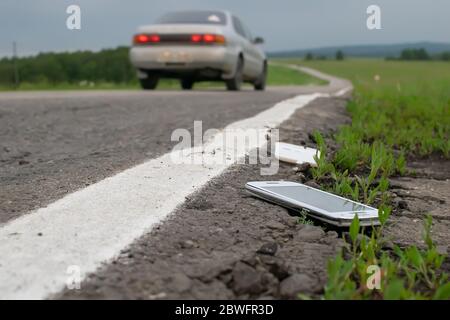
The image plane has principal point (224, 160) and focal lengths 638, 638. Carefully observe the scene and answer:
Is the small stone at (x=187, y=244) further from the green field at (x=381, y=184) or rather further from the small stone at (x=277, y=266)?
the green field at (x=381, y=184)

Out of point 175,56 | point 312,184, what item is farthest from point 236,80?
point 312,184

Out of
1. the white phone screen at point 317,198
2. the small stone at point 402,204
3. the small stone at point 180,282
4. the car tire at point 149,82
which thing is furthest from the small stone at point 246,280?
the car tire at point 149,82

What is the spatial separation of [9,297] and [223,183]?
58.0 inches

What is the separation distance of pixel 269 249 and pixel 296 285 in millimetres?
281

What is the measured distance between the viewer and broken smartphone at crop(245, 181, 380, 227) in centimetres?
240

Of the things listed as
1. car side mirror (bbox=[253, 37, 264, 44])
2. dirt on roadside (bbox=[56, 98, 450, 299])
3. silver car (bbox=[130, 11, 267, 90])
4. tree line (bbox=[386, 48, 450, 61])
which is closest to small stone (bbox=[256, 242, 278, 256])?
dirt on roadside (bbox=[56, 98, 450, 299])

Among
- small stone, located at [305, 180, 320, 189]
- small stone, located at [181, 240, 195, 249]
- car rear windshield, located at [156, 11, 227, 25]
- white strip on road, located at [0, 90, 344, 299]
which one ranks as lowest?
small stone, located at [305, 180, 320, 189]

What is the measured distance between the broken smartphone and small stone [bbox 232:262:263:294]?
2.10 feet

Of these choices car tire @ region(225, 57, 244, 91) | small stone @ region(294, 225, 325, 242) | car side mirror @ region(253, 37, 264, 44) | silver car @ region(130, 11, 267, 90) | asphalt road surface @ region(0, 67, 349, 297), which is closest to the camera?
small stone @ region(294, 225, 325, 242)

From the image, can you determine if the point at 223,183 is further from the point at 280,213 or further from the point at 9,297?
the point at 9,297

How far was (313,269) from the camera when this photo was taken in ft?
6.31

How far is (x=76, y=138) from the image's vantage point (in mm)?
4867

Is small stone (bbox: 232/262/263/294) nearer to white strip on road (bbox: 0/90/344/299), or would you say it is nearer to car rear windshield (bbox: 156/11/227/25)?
white strip on road (bbox: 0/90/344/299)

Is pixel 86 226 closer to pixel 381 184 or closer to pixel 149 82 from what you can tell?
pixel 381 184
